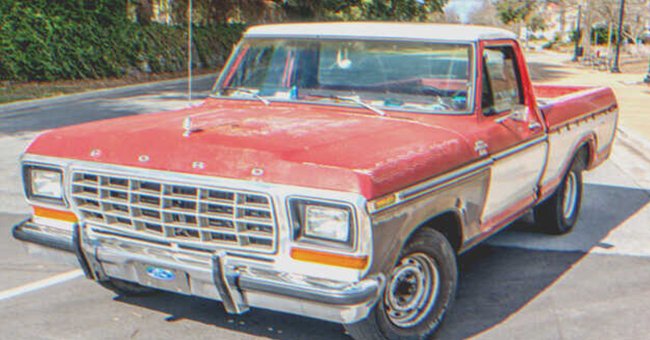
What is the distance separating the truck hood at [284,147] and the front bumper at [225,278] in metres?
0.45

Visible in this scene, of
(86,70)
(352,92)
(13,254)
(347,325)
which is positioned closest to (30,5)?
(86,70)

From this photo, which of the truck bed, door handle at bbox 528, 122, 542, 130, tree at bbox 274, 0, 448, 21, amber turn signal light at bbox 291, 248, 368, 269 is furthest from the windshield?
tree at bbox 274, 0, 448, 21

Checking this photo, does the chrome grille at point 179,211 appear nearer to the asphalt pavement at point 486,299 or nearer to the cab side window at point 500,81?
the asphalt pavement at point 486,299

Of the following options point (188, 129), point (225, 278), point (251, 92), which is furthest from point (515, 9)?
point (225, 278)

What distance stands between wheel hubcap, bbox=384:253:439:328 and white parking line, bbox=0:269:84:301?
2.68 meters

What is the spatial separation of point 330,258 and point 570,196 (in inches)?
158

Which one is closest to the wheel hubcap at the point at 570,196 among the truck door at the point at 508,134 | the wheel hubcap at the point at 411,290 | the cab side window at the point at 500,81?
the truck door at the point at 508,134

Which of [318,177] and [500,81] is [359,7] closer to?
[500,81]

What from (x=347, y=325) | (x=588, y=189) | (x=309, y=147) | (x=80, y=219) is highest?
(x=309, y=147)

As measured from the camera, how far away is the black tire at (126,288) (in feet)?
16.6

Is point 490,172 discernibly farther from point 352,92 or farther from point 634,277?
point 634,277

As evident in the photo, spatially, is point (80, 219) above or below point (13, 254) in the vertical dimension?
above

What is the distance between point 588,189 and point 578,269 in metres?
3.46

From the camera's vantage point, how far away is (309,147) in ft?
13.4
